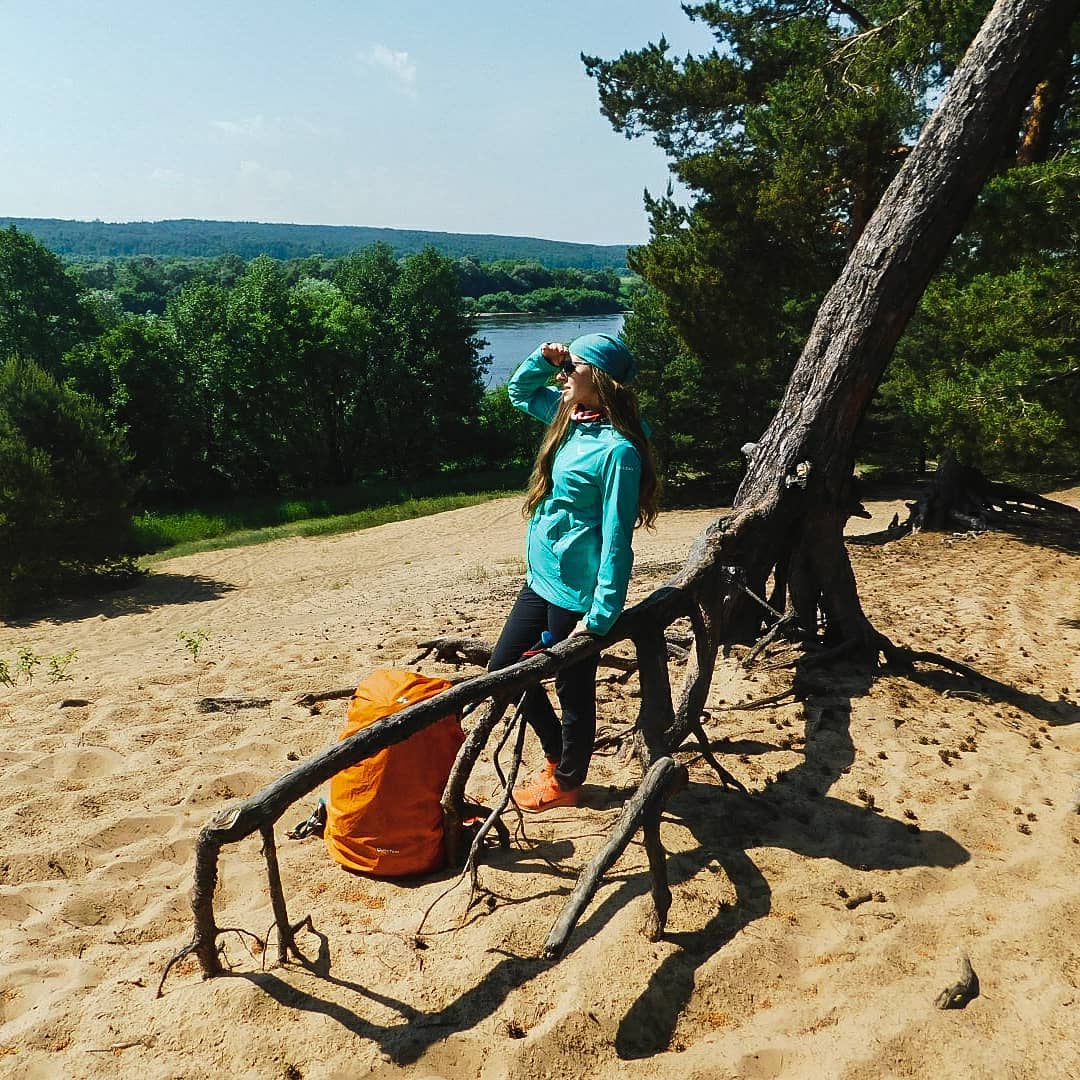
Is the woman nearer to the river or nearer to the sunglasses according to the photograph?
the sunglasses

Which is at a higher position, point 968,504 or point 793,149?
point 793,149

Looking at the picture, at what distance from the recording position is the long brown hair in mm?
3213

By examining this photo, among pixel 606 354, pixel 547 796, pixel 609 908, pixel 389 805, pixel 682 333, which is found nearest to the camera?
pixel 609 908

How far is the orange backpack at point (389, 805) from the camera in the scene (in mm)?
3139

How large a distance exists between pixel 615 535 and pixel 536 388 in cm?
112

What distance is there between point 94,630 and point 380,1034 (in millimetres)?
11770

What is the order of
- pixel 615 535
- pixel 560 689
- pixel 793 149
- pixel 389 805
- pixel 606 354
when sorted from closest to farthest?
pixel 615 535, pixel 389 805, pixel 606 354, pixel 560 689, pixel 793 149

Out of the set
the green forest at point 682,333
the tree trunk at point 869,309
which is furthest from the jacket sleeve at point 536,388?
the green forest at point 682,333

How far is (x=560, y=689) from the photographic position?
132 inches

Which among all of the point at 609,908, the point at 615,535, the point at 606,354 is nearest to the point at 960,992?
the point at 609,908

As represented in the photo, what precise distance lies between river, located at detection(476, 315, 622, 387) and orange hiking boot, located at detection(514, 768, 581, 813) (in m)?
50.7

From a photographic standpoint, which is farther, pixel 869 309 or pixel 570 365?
pixel 869 309

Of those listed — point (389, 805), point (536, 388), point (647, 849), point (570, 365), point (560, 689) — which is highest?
point (570, 365)

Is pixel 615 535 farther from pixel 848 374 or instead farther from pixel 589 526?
pixel 848 374
